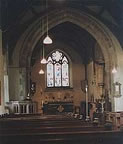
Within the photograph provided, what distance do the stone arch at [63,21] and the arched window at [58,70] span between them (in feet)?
23.4

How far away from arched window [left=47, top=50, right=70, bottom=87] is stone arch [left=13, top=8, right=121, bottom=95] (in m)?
7.12

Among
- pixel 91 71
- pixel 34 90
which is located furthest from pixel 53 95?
pixel 91 71

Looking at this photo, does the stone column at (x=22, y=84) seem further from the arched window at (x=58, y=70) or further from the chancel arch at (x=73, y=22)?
the arched window at (x=58, y=70)

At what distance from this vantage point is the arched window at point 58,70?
25500mm

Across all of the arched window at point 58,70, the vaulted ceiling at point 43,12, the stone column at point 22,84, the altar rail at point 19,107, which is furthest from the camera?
the arched window at point 58,70

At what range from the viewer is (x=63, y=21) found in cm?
1844

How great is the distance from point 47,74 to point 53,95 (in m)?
1.60

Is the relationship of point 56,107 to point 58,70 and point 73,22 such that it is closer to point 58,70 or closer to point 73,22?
point 58,70

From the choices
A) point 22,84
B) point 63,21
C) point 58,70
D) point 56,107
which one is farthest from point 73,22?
point 58,70

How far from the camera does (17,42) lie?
18203 mm

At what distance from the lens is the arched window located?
25500mm

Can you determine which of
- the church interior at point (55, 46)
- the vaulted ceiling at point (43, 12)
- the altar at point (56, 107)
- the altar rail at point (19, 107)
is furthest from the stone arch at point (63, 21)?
the altar at point (56, 107)

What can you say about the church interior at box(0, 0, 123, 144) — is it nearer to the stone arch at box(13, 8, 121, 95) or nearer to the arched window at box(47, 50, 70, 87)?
the stone arch at box(13, 8, 121, 95)

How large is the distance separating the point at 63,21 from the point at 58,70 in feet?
25.3
